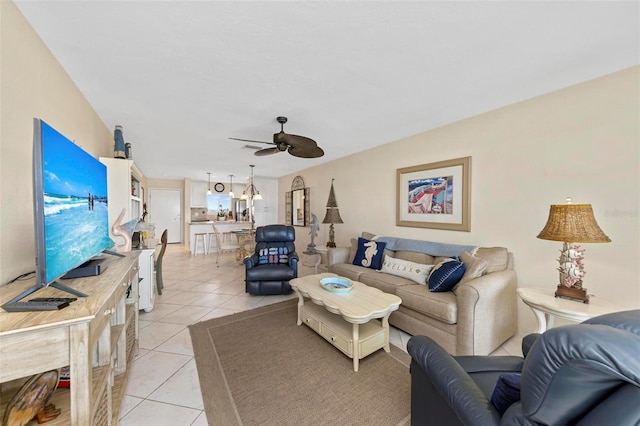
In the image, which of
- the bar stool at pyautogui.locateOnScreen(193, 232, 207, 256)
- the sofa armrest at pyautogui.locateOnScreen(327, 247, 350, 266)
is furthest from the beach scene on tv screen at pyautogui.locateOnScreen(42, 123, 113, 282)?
the bar stool at pyautogui.locateOnScreen(193, 232, 207, 256)

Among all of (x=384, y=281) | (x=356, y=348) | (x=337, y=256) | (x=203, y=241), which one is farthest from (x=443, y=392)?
(x=203, y=241)

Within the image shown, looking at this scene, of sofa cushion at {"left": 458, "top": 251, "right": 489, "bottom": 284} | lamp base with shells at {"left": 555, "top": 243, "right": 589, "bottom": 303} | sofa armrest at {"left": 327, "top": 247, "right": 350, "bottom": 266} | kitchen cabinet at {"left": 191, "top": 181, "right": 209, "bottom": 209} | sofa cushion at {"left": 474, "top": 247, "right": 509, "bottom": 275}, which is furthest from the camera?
kitchen cabinet at {"left": 191, "top": 181, "right": 209, "bottom": 209}

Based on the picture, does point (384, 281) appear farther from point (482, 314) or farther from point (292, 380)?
point (292, 380)

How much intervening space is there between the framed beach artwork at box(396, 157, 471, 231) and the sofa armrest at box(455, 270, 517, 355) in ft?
3.00

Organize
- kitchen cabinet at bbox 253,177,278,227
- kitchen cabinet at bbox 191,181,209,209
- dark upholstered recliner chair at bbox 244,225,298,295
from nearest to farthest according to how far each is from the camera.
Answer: dark upholstered recliner chair at bbox 244,225,298,295 < kitchen cabinet at bbox 253,177,278,227 < kitchen cabinet at bbox 191,181,209,209

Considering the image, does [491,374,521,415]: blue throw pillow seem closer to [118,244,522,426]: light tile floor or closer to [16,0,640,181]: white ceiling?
[118,244,522,426]: light tile floor

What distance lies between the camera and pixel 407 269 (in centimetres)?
284

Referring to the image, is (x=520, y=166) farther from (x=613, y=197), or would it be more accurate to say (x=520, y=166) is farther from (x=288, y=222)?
(x=288, y=222)

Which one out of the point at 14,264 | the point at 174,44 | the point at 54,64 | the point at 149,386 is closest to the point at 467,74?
the point at 174,44

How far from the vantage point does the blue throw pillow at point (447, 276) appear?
7.49 feet

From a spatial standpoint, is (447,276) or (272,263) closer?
(447,276)

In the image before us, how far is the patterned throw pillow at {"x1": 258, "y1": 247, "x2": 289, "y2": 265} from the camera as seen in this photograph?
149 inches

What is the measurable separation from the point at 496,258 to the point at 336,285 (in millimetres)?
1658

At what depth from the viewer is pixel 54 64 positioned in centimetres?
165
